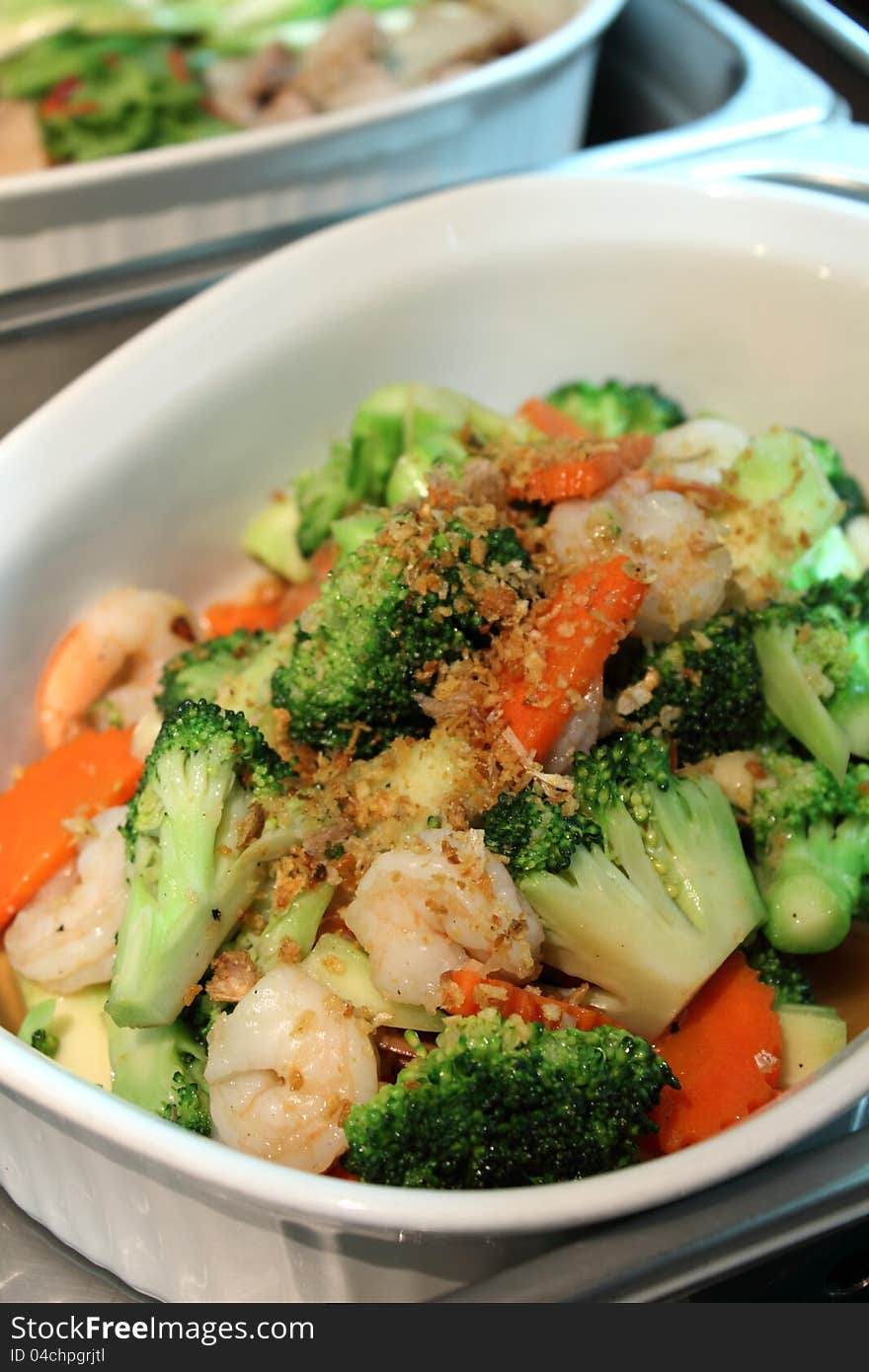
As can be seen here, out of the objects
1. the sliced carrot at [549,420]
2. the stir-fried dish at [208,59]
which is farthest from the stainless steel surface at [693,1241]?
the stir-fried dish at [208,59]

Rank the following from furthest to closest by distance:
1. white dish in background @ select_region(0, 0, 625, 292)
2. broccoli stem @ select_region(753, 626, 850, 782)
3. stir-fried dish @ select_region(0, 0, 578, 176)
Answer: stir-fried dish @ select_region(0, 0, 578, 176), white dish in background @ select_region(0, 0, 625, 292), broccoli stem @ select_region(753, 626, 850, 782)

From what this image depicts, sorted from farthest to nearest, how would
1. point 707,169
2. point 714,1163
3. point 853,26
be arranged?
point 853,26
point 707,169
point 714,1163

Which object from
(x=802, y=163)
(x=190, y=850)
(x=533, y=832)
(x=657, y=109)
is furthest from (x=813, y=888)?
(x=657, y=109)

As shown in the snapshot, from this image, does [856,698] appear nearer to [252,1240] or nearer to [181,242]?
[252,1240]

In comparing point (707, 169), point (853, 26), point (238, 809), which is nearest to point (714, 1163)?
point (238, 809)

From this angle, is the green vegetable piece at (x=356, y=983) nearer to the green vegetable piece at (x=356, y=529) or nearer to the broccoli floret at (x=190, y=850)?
the broccoli floret at (x=190, y=850)

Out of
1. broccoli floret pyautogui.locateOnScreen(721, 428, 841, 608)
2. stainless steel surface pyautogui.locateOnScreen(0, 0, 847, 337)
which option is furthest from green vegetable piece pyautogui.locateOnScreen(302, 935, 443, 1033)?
stainless steel surface pyautogui.locateOnScreen(0, 0, 847, 337)

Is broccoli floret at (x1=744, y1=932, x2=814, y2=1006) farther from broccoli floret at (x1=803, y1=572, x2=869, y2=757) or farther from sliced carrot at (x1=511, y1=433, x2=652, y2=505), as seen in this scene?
sliced carrot at (x1=511, y1=433, x2=652, y2=505)
